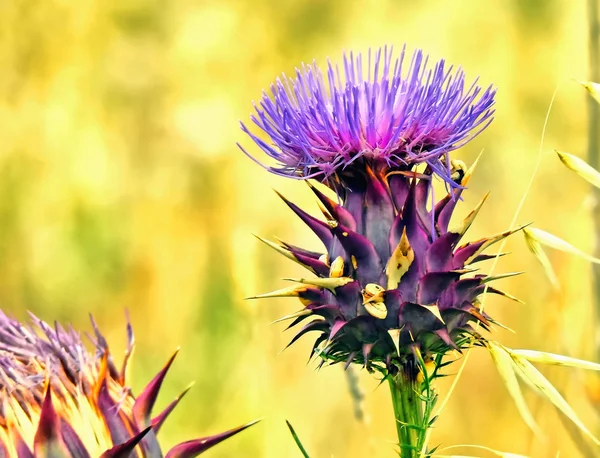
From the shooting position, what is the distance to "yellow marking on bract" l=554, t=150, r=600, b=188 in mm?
1482

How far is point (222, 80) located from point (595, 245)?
8.52ft

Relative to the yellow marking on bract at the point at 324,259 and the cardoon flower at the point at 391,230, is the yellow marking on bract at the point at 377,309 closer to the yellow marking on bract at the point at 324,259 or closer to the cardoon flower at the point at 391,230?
the cardoon flower at the point at 391,230

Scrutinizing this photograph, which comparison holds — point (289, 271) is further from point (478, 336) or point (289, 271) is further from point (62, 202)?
point (478, 336)

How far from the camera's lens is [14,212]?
13.3 ft

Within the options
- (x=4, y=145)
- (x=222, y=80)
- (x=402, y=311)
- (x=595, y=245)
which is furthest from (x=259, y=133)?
(x=402, y=311)

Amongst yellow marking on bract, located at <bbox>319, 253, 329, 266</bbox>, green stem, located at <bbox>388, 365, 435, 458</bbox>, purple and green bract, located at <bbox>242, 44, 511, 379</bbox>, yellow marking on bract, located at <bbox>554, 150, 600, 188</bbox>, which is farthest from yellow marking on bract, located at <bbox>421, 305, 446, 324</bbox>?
yellow marking on bract, located at <bbox>554, 150, 600, 188</bbox>

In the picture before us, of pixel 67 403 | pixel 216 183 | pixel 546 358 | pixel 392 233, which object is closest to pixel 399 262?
pixel 392 233

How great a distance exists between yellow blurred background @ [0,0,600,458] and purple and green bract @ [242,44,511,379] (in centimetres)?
114

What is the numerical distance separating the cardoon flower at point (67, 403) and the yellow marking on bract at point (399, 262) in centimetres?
44

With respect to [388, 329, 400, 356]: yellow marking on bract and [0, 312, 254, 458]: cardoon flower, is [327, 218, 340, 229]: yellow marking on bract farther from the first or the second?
[0, 312, 254, 458]: cardoon flower

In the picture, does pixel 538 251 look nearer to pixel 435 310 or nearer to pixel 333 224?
pixel 435 310

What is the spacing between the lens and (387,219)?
72.6 inches

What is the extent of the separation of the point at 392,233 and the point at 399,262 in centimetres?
7

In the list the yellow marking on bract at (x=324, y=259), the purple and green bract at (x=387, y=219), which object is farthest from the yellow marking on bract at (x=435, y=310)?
the yellow marking on bract at (x=324, y=259)
